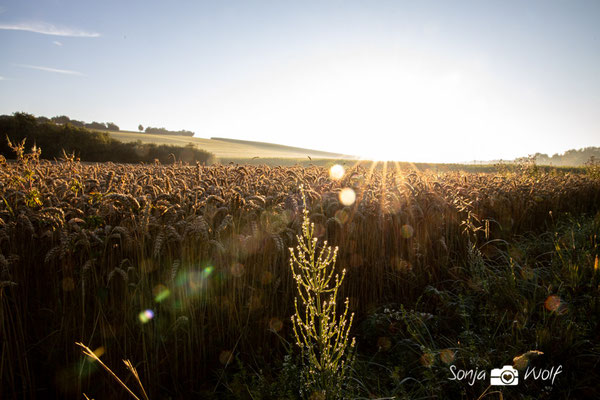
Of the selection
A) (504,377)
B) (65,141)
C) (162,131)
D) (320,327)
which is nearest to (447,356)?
(504,377)

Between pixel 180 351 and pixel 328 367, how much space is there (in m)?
1.62

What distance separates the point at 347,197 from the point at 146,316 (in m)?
2.73

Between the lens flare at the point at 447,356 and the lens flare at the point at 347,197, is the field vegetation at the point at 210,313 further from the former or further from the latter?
the lens flare at the point at 347,197

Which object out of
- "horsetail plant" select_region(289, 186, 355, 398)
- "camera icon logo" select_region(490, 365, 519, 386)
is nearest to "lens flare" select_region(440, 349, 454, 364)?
"camera icon logo" select_region(490, 365, 519, 386)

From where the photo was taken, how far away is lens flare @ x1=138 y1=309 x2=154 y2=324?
2.65 metres

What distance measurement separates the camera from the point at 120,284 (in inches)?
110

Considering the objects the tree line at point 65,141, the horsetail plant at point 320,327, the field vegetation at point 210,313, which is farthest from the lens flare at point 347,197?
the tree line at point 65,141

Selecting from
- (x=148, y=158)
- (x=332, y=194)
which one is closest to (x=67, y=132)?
(x=148, y=158)

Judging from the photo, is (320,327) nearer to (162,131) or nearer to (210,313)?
(210,313)

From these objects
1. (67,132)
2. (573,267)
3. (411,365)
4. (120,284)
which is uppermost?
(67,132)

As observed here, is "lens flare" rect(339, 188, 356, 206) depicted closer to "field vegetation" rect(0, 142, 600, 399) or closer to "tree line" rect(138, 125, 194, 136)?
"field vegetation" rect(0, 142, 600, 399)

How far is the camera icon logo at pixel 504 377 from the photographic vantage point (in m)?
2.16

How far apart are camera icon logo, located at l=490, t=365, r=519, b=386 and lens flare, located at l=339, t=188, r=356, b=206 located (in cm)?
241

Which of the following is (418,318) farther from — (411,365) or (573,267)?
(573,267)
